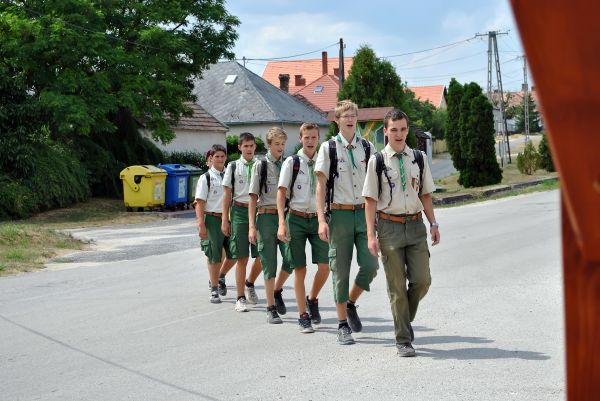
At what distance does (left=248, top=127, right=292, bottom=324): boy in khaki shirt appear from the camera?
29.2 feet

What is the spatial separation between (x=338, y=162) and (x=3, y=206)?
19.4 m

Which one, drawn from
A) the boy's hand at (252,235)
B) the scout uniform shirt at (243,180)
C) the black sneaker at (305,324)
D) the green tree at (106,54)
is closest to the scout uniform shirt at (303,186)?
the boy's hand at (252,235)

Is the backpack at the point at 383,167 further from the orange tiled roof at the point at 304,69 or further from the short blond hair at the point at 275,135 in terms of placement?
the orange tiled roof at the point at 304,69

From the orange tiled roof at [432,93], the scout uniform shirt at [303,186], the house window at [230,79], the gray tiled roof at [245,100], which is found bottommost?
the scout uniform shirt at [303,186]

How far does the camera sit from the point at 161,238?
19.5 meters

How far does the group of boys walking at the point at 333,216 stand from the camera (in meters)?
7.11

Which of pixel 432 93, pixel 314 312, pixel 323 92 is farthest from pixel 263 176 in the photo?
pixel 432 93

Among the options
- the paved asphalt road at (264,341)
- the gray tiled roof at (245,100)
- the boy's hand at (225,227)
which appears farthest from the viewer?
the gray tiled roof at (245,100)

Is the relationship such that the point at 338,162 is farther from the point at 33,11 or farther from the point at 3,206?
the point at 33,11

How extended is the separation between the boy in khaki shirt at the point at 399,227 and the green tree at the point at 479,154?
31.1 m

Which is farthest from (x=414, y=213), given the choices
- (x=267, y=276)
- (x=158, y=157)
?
(x=158, y=157)

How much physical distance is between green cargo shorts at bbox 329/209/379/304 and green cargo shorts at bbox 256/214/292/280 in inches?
38.6

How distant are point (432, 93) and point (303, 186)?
362ft

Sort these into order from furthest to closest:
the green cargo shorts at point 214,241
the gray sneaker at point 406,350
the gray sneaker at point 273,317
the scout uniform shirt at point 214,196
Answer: the scout uniform shirt at point 214,196
the green cargo shorts at point 214,241
the gray sneaker at point 273,317
the gray sneaker at point 406,350
